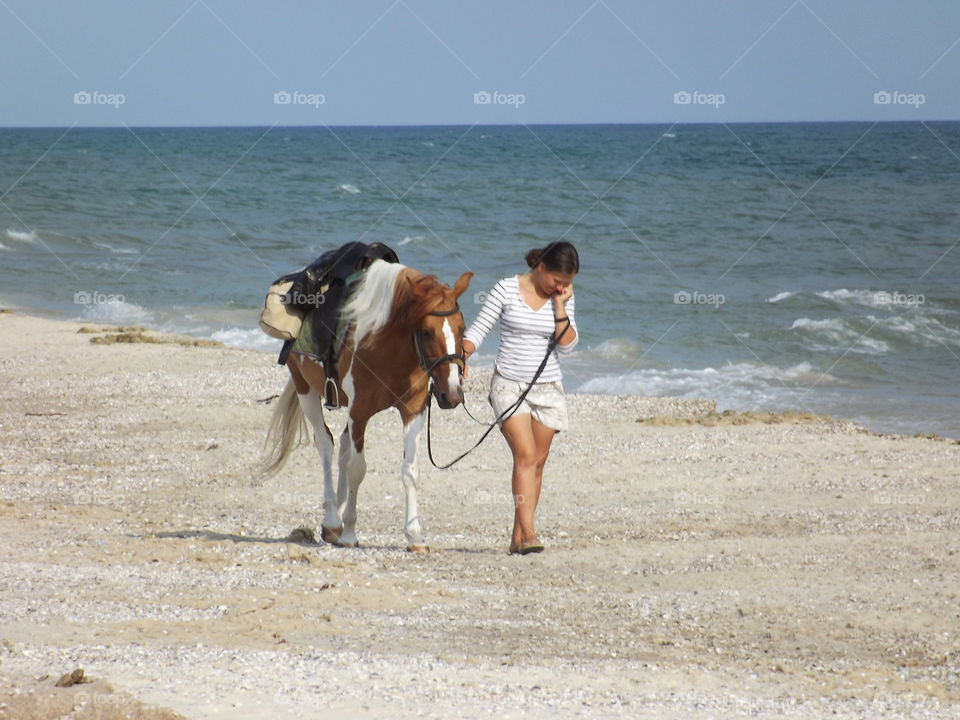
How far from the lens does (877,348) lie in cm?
1716

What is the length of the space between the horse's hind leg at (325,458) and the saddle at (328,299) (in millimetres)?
390

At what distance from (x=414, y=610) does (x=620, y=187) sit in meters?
39.4

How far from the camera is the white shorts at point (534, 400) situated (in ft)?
22.5

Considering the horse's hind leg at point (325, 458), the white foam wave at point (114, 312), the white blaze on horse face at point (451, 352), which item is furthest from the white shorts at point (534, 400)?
the white foam wave at point (114, 312)

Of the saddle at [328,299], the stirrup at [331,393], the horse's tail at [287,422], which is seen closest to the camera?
the saddle at [328,299]

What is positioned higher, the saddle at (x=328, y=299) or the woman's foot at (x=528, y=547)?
the saddle at (x=328, y=299)

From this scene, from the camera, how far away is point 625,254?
2669 centimetres

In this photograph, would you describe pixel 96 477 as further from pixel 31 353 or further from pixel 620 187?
pixel 620 187

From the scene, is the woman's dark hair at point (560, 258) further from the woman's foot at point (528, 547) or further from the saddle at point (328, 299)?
the woman's foot at point (528, 547)

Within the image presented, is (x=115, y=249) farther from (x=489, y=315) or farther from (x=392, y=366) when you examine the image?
(x=489, y=315)

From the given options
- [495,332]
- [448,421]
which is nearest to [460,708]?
[448,421]

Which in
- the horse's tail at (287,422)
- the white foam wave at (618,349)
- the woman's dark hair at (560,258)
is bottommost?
the horse's tail at (287,422)

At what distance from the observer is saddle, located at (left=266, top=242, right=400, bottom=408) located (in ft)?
23.4

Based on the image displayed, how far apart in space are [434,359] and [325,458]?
5.02 ft
